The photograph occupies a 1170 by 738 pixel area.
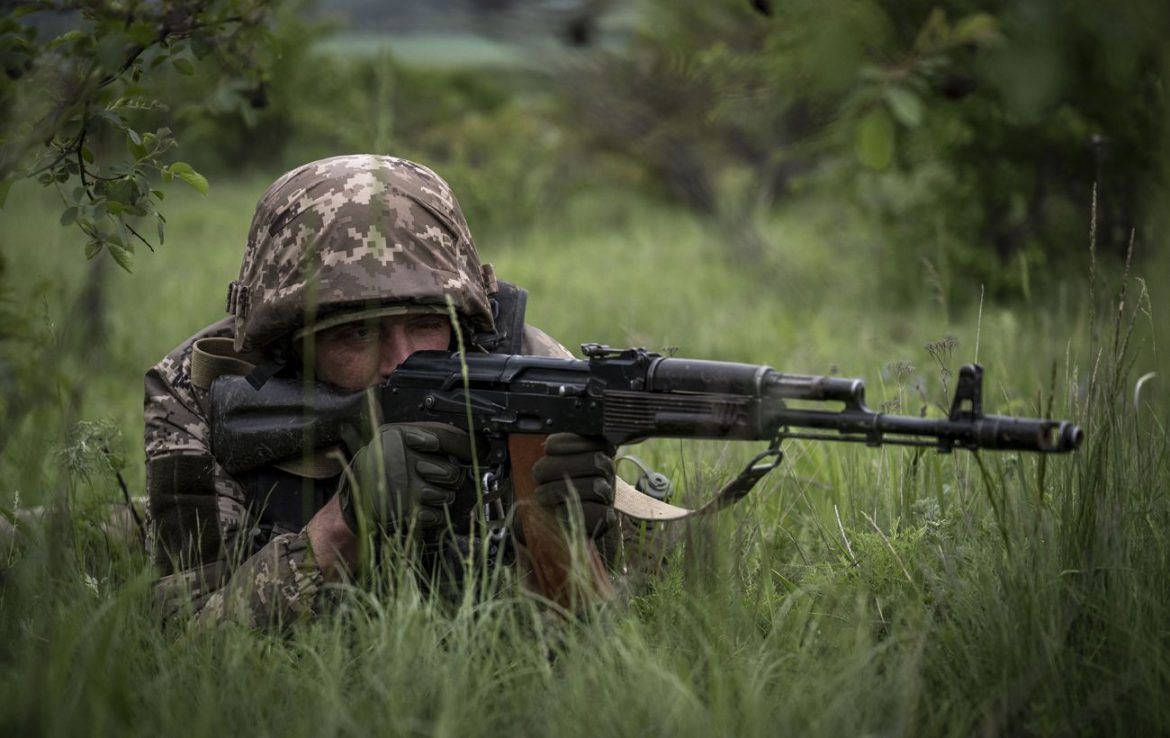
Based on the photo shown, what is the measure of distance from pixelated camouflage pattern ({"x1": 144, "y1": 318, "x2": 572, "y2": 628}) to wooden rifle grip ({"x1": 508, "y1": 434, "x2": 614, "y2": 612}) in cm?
52

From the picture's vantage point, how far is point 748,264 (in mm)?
8133

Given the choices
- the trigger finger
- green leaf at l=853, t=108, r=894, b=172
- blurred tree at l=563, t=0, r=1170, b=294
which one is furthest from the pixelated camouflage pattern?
green leaf at l=853, t=108, r=894, b=172

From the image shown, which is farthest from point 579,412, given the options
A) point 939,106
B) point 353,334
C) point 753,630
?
point 939,106

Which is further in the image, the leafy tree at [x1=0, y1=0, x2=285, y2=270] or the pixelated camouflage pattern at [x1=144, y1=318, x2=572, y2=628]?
the pixelated camouflage pattern at [x1=144, y1=318, x2=572, y2=628]

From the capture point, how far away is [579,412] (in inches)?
100

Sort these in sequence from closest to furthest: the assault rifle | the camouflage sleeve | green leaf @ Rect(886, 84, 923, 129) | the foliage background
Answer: the foliage background < green leaf @ Rect(886, 84, 923, 129) < the assault rifle < the camouflage sleeve

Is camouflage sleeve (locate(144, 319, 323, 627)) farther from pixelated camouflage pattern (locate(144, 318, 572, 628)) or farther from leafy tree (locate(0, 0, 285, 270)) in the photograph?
leafy tree (locate(0, 0, 285, 270))

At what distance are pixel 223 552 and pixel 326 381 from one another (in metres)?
0.49

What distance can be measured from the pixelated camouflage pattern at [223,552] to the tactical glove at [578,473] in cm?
61

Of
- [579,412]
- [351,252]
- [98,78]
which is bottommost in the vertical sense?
[579,412]

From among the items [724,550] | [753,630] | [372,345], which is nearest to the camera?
[753,630]

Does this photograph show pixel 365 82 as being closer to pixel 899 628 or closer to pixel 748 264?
pixel 748 264

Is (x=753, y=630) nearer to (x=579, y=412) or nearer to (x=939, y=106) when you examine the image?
(x=579, y=412)

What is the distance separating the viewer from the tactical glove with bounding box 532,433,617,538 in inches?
101
